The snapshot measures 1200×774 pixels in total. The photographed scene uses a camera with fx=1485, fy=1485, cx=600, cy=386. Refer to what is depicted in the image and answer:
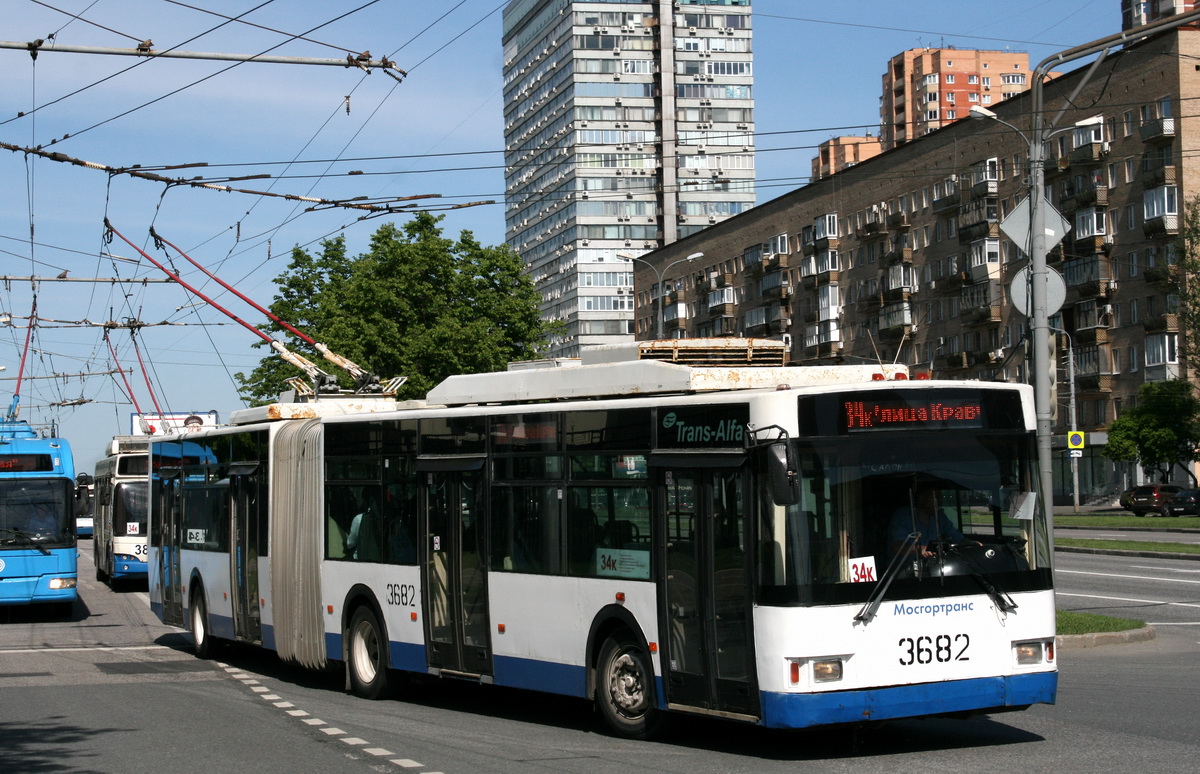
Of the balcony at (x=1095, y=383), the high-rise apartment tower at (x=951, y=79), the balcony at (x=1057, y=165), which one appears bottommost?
the balcony at (x=1095, y=383)

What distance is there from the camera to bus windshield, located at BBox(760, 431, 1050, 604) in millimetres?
9195

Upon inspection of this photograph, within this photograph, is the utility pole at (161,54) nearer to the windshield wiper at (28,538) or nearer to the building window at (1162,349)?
the windshield wiper at (28,538)

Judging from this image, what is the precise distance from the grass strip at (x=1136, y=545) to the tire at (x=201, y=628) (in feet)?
72.2

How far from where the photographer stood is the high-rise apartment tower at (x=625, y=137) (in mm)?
108500

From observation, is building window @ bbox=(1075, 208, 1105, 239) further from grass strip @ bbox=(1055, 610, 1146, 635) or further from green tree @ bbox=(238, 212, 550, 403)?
grass strip @ bbox=(1055, 610, 1146, 635)

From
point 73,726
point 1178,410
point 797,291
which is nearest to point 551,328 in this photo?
point 1178,410

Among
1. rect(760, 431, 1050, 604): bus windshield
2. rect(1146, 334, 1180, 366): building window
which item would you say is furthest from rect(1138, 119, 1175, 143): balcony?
rect(760, 431, 1050, 604): bus windshield

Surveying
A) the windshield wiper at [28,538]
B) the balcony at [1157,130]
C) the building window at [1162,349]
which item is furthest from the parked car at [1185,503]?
the windshield wiper at [28,538]

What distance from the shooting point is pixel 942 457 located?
9648 millimetres

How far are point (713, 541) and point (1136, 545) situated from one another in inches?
1093

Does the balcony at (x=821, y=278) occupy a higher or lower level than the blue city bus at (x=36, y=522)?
higher

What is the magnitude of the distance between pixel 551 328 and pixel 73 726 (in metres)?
42.7

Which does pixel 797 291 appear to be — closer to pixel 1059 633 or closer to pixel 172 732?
pixel 1059 633

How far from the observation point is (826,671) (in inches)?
357
